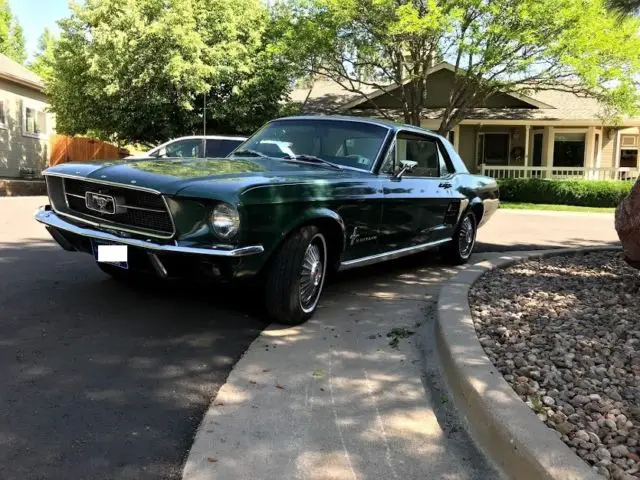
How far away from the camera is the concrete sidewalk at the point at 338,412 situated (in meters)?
2.73

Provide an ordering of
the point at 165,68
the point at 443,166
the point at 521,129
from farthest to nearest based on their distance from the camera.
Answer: the point at 521,129 → the point at 165,68 → the point at 443,166

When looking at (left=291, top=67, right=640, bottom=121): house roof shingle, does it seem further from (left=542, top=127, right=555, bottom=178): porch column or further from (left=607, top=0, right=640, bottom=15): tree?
(left=607, top=0, right=640, bottom=15): tree

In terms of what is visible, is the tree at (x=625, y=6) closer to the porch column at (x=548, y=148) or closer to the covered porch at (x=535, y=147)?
the covered porch at (x=535, y=147)

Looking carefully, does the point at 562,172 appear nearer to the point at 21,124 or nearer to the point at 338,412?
the point at 21,124

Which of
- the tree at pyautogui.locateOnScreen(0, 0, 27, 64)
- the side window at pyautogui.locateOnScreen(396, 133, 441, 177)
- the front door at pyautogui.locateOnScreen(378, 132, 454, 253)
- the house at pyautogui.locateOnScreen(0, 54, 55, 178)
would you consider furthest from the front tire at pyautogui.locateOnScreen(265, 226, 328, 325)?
the tree at pyautogui.locateOnScreen(0, 0, 27, 64)

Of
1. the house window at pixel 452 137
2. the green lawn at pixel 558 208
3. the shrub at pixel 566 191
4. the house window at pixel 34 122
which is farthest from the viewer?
the house window at pixel 452 137

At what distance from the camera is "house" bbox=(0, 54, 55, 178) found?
22.5 metres

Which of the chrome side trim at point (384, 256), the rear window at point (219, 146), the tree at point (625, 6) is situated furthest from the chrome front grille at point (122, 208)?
the rear window at point (219, 146)

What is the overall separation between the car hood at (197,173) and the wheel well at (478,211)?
116 inches

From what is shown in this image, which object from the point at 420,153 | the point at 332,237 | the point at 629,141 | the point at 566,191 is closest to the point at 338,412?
the point at 332,237

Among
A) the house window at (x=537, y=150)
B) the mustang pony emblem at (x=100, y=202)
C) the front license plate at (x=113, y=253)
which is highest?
the house window at (x=537, y=150)

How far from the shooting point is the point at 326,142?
572 cm

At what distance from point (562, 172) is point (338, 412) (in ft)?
75.9

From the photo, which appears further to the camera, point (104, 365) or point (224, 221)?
point (224, 221)
